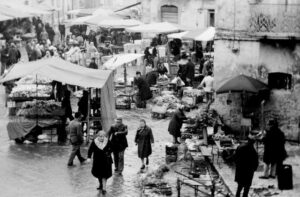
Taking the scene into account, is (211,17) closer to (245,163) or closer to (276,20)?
(276,20)

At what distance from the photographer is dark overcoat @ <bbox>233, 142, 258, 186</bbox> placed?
1752cm

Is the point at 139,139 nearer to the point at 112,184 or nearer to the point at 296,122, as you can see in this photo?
the point at 112,184

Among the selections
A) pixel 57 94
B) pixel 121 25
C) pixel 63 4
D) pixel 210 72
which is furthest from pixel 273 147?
pixel 63 4

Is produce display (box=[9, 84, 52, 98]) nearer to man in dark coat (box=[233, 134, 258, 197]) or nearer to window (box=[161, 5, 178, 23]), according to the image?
man in dark coat (box=[233, 134, 258, 197])

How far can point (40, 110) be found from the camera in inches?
946

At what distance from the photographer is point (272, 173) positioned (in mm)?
19594

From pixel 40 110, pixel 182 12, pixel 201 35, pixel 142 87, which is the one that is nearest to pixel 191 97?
pixel 142 87

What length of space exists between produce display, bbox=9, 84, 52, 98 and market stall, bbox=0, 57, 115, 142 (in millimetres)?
1613

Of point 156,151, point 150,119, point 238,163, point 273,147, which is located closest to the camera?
point 238,163

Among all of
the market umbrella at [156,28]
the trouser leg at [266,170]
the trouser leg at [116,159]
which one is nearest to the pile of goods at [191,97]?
the market umbrella at [156,28]

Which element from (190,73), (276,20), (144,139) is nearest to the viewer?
(144,139)

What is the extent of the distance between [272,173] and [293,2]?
6.09 metres

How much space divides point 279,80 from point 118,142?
6.27 m

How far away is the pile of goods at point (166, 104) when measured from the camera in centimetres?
2777
